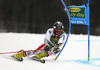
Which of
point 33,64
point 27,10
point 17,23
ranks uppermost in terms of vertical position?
point 27,10

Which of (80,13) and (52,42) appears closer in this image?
(52,42)

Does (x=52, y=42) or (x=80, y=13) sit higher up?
(x=80, y=13)

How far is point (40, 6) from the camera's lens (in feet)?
49.1

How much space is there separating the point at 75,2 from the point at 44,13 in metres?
2.40

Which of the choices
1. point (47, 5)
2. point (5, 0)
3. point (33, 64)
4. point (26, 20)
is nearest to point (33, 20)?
point (26, 20)

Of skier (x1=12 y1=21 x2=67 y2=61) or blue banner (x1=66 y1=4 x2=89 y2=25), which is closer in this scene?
skier (x1=12 y1=21 x2=67 y2=61)

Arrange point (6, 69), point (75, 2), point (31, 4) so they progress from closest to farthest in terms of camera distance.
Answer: point (6, 69)
point (75, 2)
point (31, 4)

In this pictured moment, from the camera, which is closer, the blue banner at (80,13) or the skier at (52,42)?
the skier at (52,42)

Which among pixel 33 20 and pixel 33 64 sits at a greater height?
pixel 33 20

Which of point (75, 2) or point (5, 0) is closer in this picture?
point (75, 2)

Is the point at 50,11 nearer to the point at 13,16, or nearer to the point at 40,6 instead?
the point at 40,6

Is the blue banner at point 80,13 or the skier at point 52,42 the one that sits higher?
the blue banner at point 80,13

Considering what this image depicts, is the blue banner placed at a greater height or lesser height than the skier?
greater

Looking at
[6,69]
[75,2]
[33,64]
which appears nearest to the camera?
[6,69]
